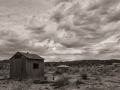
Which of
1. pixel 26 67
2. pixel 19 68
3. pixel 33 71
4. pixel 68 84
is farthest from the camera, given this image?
pixel 33 71

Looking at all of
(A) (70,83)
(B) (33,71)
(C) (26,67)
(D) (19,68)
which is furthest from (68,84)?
(D) (19,68)

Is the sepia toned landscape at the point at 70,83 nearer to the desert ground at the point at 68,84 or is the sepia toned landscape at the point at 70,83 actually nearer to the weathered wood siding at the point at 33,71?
the desert ground at the point at 68,84

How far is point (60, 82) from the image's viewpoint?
51.6 ft

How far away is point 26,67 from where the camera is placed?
19.2m

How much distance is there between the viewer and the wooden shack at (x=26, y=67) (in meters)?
19.3

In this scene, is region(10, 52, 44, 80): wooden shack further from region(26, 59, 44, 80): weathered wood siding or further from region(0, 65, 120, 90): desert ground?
region(0, 65, 120, 90): desert ground

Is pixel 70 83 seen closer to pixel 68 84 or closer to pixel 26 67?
pixel 68 84

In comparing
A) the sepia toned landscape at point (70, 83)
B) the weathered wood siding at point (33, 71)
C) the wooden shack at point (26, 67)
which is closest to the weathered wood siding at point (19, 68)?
the wooden shack at point (26, 67)

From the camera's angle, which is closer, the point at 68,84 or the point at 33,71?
the point at 68,84

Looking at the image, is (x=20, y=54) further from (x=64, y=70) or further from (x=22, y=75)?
(x=64, y=70)

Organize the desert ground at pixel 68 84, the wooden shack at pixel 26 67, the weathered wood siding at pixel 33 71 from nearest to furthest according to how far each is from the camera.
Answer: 1. the desert ground at pixel 68 84
2. the wooden shack at pixel 26 67
3. the weathered wood siding at pixel 33 71

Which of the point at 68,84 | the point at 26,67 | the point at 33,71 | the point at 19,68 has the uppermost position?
the point at 26,67

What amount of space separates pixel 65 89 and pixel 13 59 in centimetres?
1046

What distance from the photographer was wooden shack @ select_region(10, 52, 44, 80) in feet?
63.4
